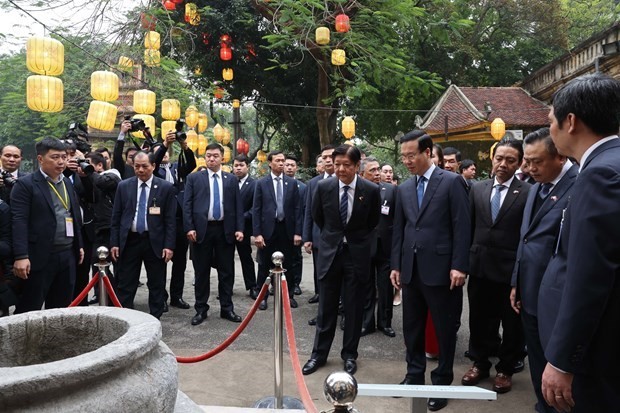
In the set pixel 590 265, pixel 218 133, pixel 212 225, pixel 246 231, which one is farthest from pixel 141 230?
pixel 218 133

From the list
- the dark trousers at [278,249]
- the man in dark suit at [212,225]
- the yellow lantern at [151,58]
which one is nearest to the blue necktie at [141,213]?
the man in dark suit at [212,225]

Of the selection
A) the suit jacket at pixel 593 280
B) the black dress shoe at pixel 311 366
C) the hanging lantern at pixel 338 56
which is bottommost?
the black dress shoe at pixel 311 366

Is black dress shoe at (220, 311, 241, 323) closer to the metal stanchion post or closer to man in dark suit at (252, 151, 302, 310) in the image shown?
man in dark suit at (252, 151, 302, 310)

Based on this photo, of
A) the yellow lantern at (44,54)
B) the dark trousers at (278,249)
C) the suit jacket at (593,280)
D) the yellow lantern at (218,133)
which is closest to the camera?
the suit jacket at (593,280)

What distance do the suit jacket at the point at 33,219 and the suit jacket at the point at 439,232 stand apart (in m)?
2.96

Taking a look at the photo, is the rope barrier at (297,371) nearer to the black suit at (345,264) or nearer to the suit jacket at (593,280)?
the black suit at (345,264)

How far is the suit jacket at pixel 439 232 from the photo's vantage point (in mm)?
3570

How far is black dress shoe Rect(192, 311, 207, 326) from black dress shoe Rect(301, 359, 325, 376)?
1805mm

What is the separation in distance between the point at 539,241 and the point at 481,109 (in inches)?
532

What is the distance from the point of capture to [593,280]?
1.68 m

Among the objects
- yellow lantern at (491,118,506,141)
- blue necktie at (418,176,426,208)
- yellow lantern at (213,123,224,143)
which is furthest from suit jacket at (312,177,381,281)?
yellow lantern at (213,123,224,143)

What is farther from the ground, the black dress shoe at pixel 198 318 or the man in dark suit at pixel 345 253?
the man in dark suit at pixel 345 253

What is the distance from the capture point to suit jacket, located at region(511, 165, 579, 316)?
2740 millimetres

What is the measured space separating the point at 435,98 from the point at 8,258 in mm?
17743
